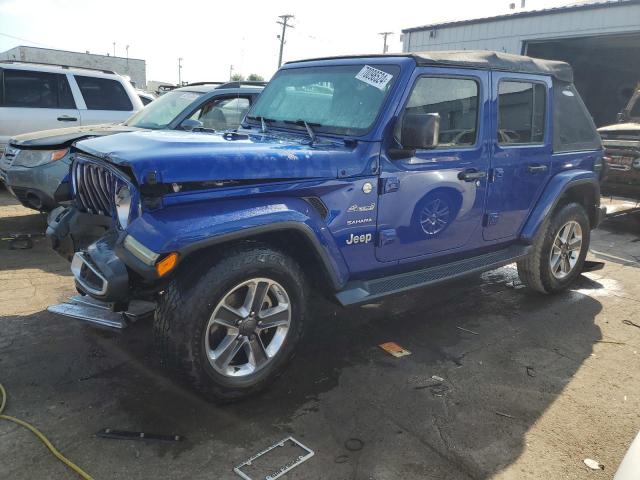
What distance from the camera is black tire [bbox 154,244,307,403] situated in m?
2.62

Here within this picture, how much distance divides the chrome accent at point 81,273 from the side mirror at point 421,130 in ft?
6.49

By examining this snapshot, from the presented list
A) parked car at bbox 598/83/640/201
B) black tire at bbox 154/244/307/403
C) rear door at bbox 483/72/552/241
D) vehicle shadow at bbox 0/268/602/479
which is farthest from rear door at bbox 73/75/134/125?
parked car at bbox 598/83/640/201

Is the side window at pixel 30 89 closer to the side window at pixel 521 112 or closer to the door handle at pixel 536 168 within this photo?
Result: the side window at pixel 521 112

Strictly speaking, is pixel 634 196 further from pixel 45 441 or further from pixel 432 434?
pixel 45 441

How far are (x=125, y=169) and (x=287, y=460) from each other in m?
1.71

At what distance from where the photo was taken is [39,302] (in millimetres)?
4242

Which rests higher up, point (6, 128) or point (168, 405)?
point (6, 128)

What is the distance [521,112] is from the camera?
423cm

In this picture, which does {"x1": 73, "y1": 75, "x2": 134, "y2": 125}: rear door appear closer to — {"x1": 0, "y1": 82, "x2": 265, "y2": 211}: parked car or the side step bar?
{"x1": 0, "y1": 82, "x2": 265, "y2": 211}: parked car

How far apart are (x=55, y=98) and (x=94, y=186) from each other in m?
5.90

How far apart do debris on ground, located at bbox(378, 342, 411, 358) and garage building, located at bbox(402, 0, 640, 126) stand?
45.9 feet

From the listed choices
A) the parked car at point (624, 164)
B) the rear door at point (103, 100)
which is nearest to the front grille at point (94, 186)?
the rear door at point (103, 100)

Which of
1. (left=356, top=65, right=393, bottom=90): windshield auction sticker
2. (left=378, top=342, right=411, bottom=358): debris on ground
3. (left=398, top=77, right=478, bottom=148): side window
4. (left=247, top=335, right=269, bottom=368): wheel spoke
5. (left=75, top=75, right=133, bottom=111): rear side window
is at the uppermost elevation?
(left=75, top=75, right=133, bottom=111): rear side window

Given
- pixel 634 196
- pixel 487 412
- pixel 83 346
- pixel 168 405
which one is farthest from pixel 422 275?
pixel 634 196
